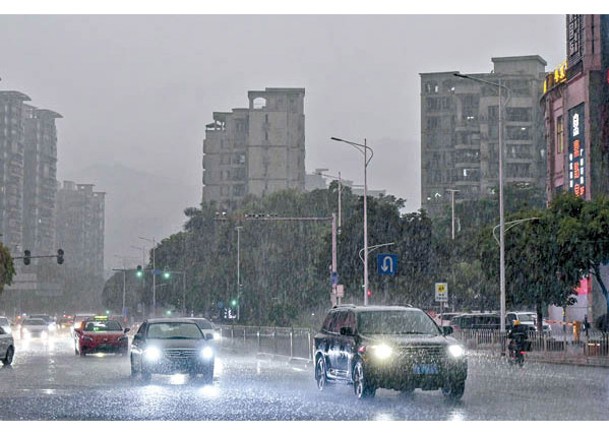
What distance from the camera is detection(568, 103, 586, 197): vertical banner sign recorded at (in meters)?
71.2

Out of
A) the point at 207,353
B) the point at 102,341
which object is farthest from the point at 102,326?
the point at 207,353

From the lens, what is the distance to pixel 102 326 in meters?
45.7

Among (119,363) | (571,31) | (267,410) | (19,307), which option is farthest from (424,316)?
(19,307)

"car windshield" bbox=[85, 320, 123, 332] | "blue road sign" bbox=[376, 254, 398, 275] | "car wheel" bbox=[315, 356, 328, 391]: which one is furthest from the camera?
"blue road sign" bbox=[376, 254, 398, 275]

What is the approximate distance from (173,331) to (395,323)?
773 centimetres

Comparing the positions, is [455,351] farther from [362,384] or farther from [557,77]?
[557,77]

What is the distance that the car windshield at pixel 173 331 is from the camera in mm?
29031

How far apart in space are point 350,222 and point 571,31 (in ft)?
63.6

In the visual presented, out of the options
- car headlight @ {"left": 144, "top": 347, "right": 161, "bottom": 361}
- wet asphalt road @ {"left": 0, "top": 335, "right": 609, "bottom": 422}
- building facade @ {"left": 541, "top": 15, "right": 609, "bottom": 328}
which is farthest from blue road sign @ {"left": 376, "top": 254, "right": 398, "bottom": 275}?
car headlight @ {"left": 144, "top": 347, "right": 161, "bottom": 361}

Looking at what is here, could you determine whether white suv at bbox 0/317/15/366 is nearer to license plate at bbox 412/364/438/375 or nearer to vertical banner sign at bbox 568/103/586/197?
license plate at bbox 412/364/438/375

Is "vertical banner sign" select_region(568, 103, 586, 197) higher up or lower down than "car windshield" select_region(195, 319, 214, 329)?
higher up

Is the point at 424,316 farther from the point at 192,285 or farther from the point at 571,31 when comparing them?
the point at 192,285

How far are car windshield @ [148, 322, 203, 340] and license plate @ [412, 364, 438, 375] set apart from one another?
28.2ft

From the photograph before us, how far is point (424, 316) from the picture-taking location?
24.0m
